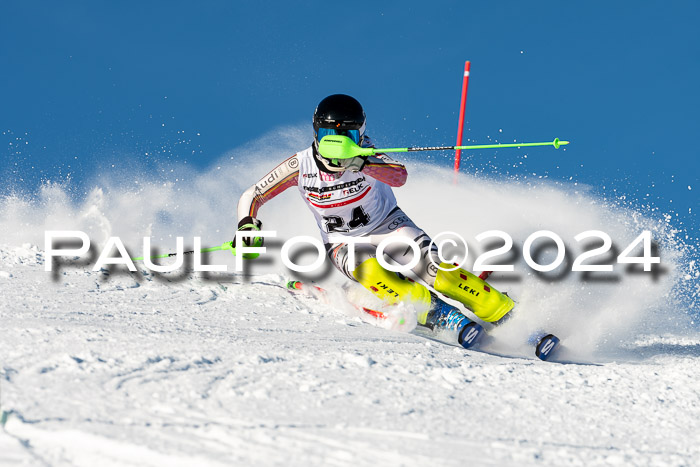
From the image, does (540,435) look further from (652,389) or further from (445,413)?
(652,389)

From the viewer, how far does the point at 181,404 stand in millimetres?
2264

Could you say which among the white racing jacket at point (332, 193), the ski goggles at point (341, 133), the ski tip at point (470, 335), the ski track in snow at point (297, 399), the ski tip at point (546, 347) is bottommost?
the ski tip at point (546, 347)

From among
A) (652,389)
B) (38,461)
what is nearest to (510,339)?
(652,389)

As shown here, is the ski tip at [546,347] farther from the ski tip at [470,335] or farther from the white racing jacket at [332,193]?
the white racing jacket at [332,193]

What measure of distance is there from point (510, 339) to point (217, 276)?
8.24 ft

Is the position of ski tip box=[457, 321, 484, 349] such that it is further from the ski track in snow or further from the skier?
the ski track in snow

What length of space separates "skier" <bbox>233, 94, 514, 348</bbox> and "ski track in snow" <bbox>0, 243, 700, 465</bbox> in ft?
2.84

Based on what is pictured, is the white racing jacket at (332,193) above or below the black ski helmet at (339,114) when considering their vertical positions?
below

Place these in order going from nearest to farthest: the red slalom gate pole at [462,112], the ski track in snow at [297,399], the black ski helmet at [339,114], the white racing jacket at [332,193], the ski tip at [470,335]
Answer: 1. the ski track in snow at [297,399]
2. the ski tip at [470,335]
3. the black ski helmet at [339,114]
4. the white racing jacket at [332,193]
5. the red slalom gate pole at [462,112]

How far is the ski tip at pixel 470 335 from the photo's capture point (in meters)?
4.54

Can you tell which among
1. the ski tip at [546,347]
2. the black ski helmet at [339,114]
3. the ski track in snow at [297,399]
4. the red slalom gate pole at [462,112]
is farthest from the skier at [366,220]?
the red slalom gate pole at [462,112]

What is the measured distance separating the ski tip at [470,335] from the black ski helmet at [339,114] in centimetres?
163

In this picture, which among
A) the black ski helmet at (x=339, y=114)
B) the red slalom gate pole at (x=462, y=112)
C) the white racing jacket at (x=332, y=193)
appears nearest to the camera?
the black ski helmet at (x=339, y=114)

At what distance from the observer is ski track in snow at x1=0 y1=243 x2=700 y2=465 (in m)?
1.98
